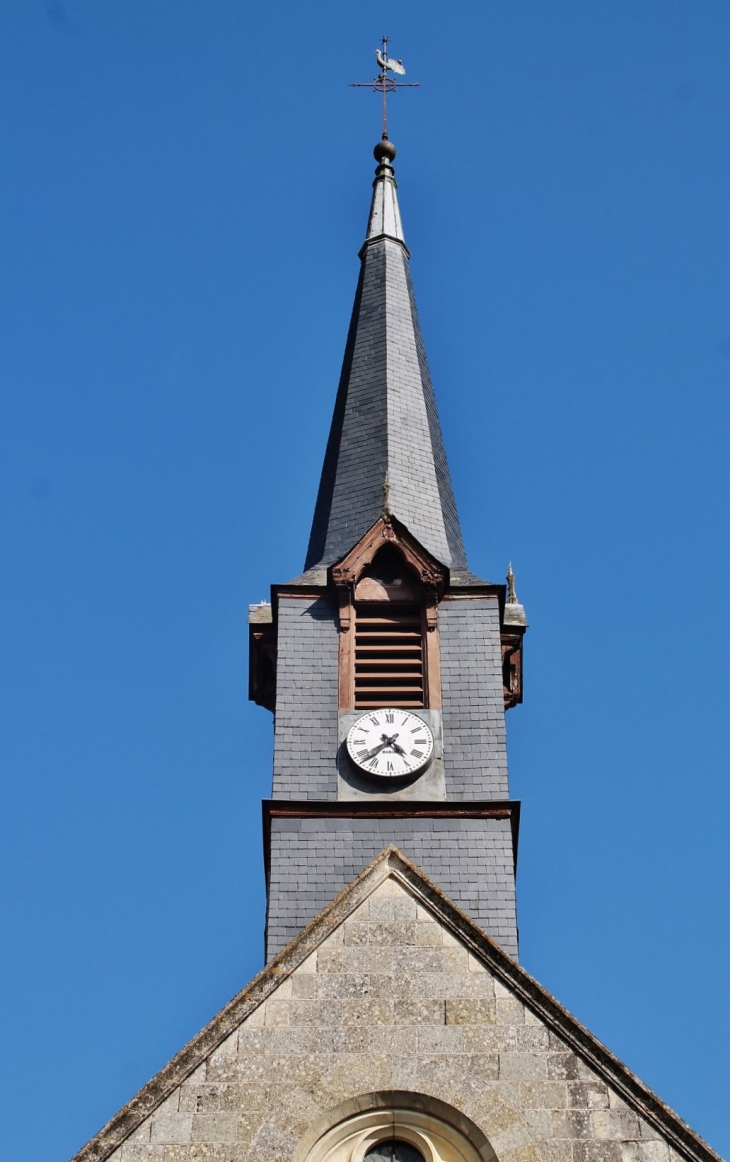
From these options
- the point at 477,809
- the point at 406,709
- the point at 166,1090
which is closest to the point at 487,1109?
the point at 166,1090

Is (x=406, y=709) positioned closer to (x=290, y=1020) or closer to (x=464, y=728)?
(x=464, y=728)

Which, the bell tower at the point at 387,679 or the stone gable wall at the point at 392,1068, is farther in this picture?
the bell tower at the point at 387,679

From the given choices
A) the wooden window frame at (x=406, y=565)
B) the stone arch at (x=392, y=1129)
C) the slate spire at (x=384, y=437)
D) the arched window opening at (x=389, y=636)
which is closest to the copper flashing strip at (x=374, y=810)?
the arched window opening at (x=389, y=636)

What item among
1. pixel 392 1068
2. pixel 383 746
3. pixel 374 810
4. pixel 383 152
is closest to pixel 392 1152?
pixel 392 1068

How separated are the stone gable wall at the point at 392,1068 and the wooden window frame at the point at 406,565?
26.0 feet

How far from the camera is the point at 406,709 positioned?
2833 centimetres

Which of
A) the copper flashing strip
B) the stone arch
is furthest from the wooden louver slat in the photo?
the stone arch

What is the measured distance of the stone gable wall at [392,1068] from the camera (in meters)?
19.6

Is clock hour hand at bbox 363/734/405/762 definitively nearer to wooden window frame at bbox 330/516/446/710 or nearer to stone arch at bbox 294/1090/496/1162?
wooden window frame at bbox 330/516/446/710

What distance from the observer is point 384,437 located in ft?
107

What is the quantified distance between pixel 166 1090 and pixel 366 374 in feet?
55.0

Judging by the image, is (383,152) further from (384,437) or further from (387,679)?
(387,679)

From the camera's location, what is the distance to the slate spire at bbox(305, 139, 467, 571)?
31.4 metres

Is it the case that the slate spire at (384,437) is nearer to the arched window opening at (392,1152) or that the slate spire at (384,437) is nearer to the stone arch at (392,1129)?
the stone arch at (392,1129)
